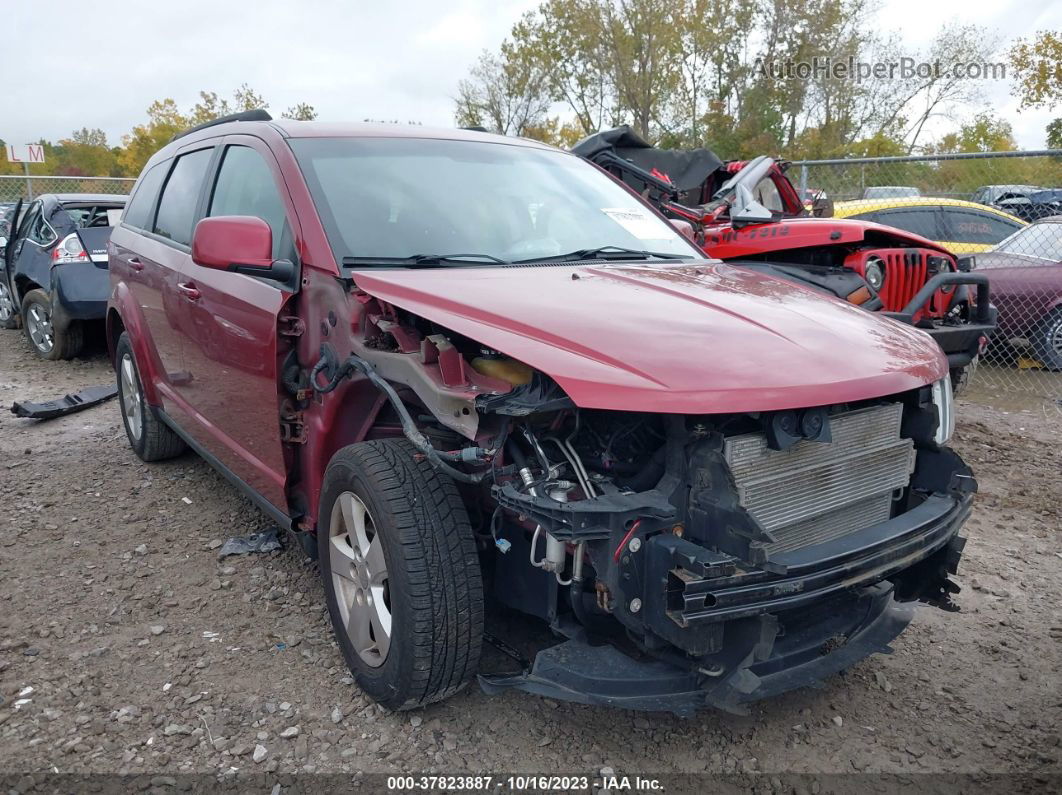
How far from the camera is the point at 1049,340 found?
26.0 feet

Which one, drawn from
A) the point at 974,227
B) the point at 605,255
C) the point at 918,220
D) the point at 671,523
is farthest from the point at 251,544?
the point at 974,227

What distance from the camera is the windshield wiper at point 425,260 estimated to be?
2816mm

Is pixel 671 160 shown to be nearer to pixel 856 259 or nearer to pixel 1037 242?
pixel 856 259

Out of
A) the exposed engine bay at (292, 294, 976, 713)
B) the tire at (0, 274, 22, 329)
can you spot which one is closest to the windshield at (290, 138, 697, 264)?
the exposed engine bay at (292, 294, 976, 713)

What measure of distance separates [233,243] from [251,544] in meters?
1.68

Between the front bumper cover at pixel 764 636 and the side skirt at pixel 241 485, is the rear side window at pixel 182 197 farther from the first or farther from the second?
the front bumper cover at pixel 764 636

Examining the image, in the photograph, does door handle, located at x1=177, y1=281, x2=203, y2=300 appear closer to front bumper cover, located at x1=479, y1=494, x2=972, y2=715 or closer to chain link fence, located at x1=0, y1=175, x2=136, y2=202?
front bumper cover, located at x1=479, y1=494, x2=972, y2=715

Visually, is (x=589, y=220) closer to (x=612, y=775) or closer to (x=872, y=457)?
(x=872, y=457)

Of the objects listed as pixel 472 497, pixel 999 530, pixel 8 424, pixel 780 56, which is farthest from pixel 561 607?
pixel 780 56

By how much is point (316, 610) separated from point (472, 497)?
1.07m

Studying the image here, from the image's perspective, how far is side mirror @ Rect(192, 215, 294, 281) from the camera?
110 inches

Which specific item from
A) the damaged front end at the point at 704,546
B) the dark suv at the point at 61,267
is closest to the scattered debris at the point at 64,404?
the dark suv at the point at 61,267

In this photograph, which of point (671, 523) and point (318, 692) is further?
point (318, 692)

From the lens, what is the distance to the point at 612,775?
240 cm
